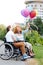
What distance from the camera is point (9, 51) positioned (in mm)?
2086

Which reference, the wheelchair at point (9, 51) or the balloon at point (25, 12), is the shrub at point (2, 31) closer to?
the wheelchair at point (9, 51)

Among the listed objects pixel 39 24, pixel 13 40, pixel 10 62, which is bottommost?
pixel 10 62

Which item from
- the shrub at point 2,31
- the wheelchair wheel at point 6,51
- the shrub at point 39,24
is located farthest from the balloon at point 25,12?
the wheelchair wheel at point 6,51

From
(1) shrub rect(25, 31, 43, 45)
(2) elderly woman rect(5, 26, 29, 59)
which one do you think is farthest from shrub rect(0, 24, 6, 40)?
(1) shrub rect(25, 31, 43, 45)

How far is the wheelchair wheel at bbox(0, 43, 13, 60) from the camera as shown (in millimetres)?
2072

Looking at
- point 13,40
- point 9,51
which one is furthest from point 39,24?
point 9,51

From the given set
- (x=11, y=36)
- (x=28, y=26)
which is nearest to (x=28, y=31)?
(x=28, y=26)

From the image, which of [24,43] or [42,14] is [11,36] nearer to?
[24,43]

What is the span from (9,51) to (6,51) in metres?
0.04

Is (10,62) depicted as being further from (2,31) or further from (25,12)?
(25,12)

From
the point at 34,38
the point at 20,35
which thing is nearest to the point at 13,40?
the point at 20,35

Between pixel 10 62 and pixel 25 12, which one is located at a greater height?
pixel 25 12

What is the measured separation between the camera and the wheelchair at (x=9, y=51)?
2061mm

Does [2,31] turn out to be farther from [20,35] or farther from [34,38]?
[34,38]
